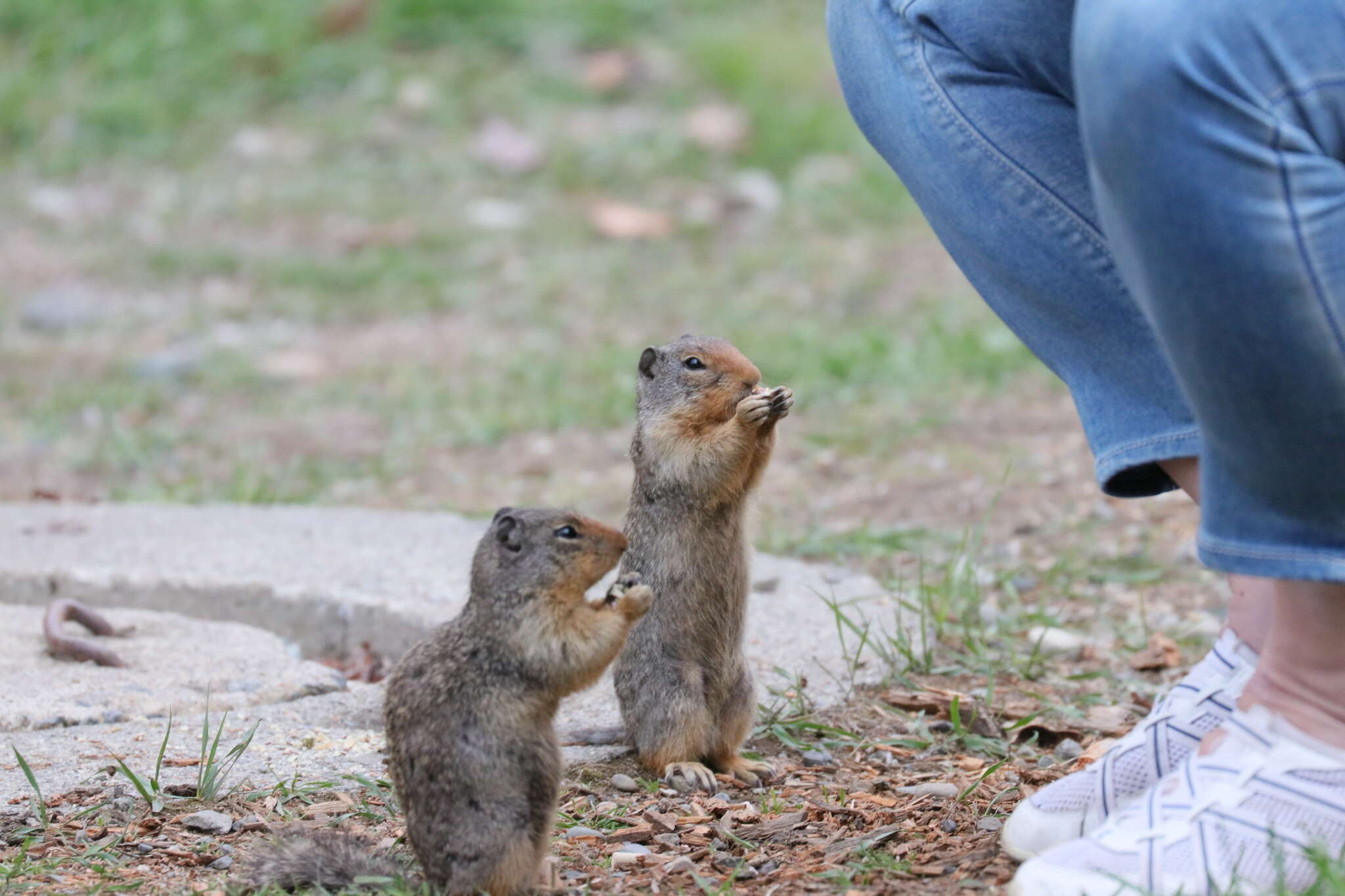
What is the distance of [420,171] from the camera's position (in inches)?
328

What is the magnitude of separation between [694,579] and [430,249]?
5.18 m

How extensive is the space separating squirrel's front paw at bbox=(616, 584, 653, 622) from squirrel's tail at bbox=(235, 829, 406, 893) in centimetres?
49

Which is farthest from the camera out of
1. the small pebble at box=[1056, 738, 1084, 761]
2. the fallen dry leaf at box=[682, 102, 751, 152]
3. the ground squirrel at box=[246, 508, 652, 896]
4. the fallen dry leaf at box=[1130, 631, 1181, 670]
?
the fallen dry leaf at box=[682, 102, 751, 152]

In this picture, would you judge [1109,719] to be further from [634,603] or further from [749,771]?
[634,603]

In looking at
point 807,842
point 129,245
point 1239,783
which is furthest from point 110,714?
point 129,245

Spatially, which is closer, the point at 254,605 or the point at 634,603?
the point at 634,603

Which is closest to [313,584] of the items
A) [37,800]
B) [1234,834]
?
[37,800]

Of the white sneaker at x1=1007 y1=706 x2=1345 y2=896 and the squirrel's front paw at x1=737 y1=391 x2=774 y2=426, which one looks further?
the squirrel's front paw at x1=737 y1=391 x2=774 y2=426

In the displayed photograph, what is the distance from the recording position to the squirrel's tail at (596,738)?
9.72 ft

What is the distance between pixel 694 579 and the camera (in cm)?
283

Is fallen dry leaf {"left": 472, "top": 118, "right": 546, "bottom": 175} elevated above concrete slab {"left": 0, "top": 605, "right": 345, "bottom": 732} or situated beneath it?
elevated above

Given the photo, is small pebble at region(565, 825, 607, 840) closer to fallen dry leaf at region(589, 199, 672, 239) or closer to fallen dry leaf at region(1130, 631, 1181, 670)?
fallen dry leaf at region(1130, 631, 1181, 670)

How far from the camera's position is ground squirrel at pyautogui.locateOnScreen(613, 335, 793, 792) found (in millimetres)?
2783

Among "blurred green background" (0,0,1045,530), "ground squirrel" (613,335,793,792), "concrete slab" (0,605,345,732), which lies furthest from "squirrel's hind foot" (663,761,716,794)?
"blurred green background" (0,0,1045,530)
